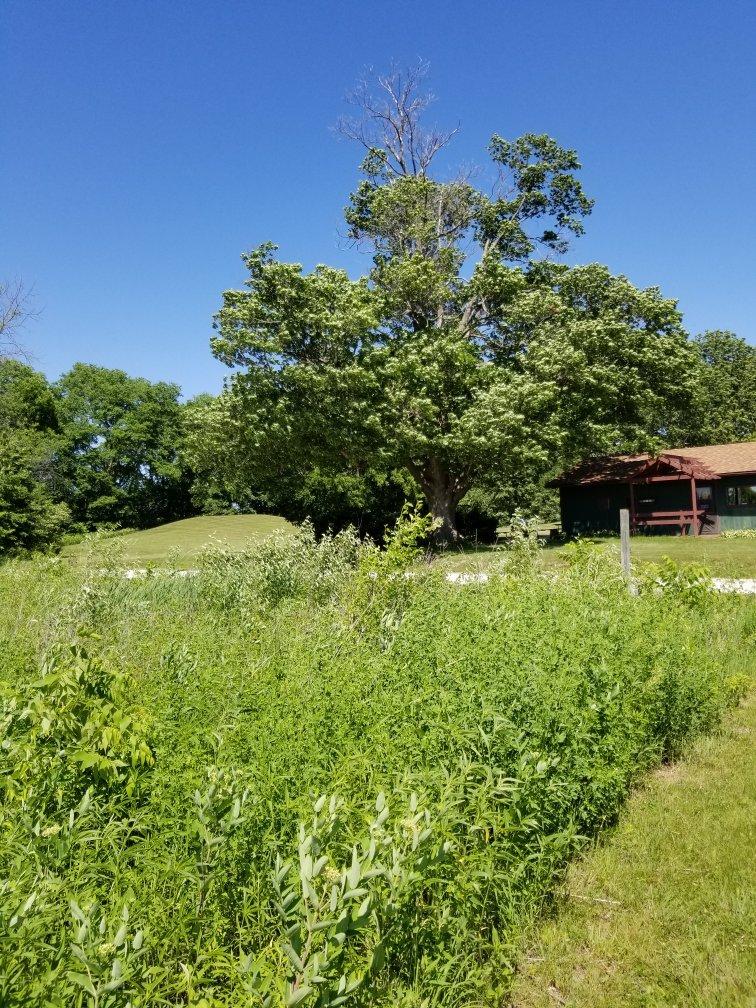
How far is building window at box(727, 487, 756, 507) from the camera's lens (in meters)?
27.3

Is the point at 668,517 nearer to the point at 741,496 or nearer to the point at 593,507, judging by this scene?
the point at 593,507

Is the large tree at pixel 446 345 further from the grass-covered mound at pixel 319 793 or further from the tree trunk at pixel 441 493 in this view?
the grass-covered mound at pixel 319 793

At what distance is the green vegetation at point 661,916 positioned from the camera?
8.92 feet

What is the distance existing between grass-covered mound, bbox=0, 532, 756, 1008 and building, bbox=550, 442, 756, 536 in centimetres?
2260

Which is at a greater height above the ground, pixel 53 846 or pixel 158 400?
pixel 158 400

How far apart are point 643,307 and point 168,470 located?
34335 millimetres

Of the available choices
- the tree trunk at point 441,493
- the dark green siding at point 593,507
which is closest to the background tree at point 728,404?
the dark green siding at point 593,507

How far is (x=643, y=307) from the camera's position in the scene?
23.8 meters

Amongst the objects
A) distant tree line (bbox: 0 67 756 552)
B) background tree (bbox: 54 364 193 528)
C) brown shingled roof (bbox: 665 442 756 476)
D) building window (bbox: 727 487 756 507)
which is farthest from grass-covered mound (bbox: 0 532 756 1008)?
background tree (bbox: 54 364 193 528)

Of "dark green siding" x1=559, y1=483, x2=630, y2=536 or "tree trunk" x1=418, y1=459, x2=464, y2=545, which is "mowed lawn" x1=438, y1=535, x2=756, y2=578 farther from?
"dark green siding" x1=559, y1=483, x2=630, y2=536

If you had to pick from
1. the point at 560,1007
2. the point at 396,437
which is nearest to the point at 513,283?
the point at 396,437

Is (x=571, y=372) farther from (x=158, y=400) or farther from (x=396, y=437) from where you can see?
(x=158, y=400)

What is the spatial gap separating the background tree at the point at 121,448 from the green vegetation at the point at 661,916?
4617cm

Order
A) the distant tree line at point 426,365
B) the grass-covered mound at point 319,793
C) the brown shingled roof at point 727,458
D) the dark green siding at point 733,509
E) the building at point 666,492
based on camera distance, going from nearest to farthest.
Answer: the grass-covered mound at point 319,793 → the distant tree line at point 426,365 → the building at point 666,492 → the brown shingled roof at point 727,458 → the dark green siding at point 733,509
